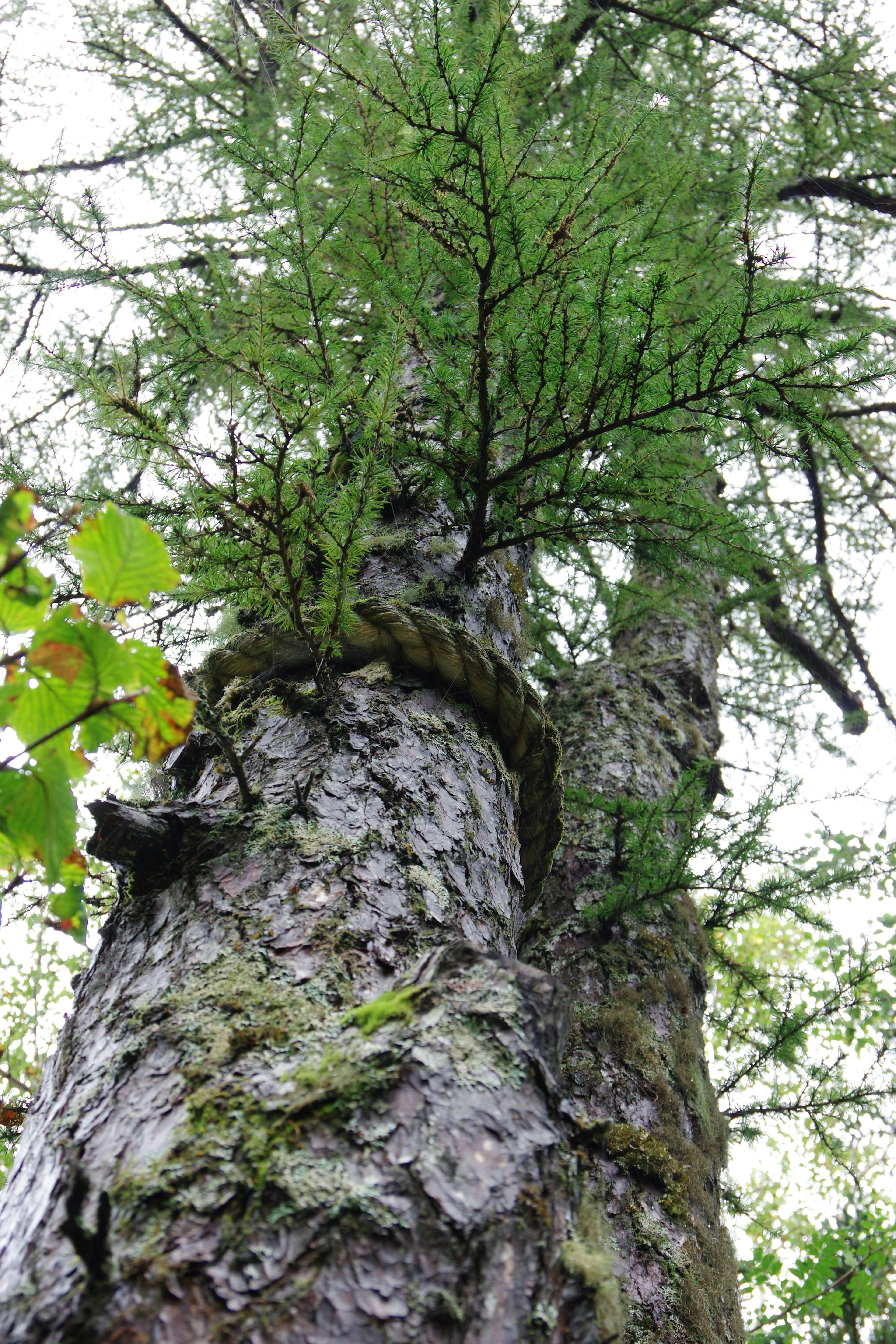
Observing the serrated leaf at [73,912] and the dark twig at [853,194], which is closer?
the serrated leaf at [73,912]

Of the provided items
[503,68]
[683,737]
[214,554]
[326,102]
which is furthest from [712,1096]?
[326,102]

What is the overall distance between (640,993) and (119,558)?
2.00 metres

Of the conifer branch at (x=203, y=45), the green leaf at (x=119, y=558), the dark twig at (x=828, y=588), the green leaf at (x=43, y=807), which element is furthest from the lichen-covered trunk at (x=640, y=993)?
the conifer branch at (x=203, y=45)

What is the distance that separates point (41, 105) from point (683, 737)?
396 centimetres

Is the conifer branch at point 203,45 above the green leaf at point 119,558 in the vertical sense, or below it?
above

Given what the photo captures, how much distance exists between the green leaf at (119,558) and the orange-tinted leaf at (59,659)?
5 cm

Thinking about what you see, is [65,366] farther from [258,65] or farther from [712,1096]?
[258,65]

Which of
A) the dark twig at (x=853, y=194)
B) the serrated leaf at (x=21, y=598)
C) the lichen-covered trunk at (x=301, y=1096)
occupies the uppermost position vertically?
the dark twig at (x=853, y=194)

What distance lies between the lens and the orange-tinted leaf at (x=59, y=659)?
767 mm

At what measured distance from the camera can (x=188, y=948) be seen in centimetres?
114

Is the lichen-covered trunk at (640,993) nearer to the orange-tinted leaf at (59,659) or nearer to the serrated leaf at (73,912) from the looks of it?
the serrated leaf at (73,912)

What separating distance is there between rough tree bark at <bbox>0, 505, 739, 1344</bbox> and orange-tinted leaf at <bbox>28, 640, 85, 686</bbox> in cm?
44

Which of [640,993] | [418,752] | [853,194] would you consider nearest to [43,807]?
[418,752]

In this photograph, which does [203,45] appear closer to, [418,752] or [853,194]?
[853,194]
